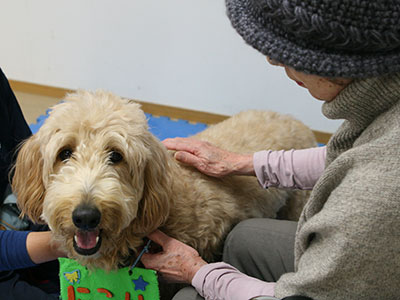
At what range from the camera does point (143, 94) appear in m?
3.10

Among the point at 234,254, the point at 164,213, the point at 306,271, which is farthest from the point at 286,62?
the point at 234,254

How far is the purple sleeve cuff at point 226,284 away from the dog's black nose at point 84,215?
0.36 metres

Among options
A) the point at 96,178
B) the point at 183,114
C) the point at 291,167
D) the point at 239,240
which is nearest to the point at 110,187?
the point at 96,178

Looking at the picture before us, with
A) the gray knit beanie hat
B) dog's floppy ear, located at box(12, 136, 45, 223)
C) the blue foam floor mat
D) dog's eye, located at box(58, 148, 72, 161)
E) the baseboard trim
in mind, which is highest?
the gray knit beanie hat

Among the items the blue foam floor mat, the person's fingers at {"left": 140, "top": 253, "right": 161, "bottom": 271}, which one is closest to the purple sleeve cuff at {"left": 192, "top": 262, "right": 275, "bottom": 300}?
the person's fingers at {"left": 140, "top": 253, "right": 161, "bottom": 271}

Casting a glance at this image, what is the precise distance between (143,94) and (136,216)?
6.55 ft

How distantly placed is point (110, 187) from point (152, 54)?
2007 mm

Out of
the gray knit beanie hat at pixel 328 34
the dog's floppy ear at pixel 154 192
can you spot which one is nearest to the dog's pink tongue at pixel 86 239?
the dog's floppy ear at pixel 154 192

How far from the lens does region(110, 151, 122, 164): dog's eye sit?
3.70 ft

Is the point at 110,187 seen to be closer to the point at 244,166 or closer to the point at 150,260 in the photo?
the point at 150,260

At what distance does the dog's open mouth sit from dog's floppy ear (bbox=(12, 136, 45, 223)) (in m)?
0.18

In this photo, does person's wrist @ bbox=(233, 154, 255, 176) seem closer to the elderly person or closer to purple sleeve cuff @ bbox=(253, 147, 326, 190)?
purple sleeve cuff @ bbox=(253, 147, 326, 190)

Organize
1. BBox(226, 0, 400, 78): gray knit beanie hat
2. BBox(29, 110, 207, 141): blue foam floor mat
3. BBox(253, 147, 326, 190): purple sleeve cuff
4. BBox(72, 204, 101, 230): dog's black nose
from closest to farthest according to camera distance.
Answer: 1. BBox(226, 0, 400, 78): gray knit beanie hat
2. BBox(72, 204, 101, 230): dog's black nose
3. BBox(253, 147, 326, 190): purple sleeve cuff
4. BBox(29, 110, 207, 141): blue foam floor mat

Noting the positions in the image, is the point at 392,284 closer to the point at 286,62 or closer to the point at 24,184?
the point at 286,62
